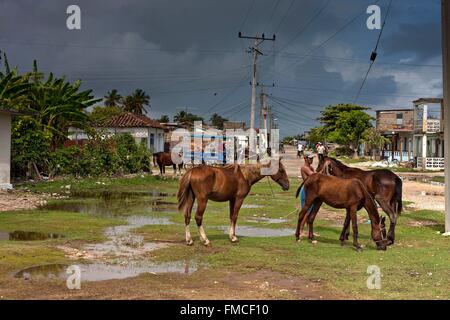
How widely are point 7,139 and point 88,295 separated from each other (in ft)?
60.0

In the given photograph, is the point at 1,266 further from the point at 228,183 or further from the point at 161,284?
the point at 228,183

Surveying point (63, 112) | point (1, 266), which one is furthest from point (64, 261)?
point (63, 112)

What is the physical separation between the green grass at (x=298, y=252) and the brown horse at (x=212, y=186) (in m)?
0.69

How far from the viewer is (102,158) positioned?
31688mm

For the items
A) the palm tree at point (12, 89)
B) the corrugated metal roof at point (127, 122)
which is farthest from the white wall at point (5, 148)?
the corrugated metal roof at point (127, 122)

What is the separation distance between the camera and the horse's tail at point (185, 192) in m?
11.7

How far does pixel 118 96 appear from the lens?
10038 centimetres

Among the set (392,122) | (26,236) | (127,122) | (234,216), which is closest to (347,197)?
(234,216)

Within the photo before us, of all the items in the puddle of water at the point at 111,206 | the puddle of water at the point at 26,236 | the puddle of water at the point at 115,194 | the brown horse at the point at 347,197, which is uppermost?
the brown horse at the point at 347,197

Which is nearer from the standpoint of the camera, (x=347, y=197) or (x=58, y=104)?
(x=347, y=197)

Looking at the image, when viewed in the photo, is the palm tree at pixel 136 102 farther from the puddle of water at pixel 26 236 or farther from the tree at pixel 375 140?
the puddle of water at pixel 26 236

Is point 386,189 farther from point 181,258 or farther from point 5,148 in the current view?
point 5,148

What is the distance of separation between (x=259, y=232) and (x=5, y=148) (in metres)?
14.2
